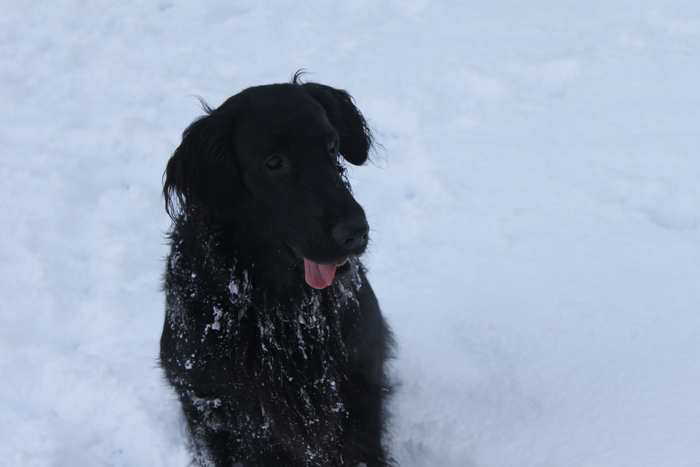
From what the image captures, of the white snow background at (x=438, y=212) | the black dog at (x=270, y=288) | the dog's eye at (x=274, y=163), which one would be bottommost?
the white snow background at (x=438, y=212)

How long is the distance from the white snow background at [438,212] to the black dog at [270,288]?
1.69ft

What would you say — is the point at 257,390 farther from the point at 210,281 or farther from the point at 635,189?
the point at 635,189

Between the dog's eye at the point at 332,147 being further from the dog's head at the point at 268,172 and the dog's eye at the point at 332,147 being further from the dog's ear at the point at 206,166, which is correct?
the dog's ear at the point at 206,166

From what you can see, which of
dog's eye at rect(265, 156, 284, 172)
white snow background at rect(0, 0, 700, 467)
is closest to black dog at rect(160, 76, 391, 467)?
dog's eye at rect(265, 156, 284, 172)

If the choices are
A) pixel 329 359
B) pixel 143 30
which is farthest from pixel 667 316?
pixel 143 30

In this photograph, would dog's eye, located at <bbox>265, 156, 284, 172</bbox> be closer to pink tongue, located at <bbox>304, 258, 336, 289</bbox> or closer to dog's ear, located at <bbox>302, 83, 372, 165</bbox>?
pink tongue, located at <bbox>304, 258, 336, 289</bbox>

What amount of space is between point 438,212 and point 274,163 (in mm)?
1926

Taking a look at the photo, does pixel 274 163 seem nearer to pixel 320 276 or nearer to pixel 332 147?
pixel 332 147

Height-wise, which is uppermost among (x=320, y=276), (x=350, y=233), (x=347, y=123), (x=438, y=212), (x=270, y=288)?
(x=350, y=233)

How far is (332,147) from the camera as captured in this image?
244 cm

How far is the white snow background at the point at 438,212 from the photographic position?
118 inches

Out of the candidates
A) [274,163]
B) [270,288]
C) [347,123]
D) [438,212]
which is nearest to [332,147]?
[274,163]

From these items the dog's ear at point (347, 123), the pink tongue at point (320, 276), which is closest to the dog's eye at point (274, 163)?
the pink tongue at point (320, 276)

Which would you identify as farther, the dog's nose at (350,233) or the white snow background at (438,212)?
the white snow background at (438,212)
